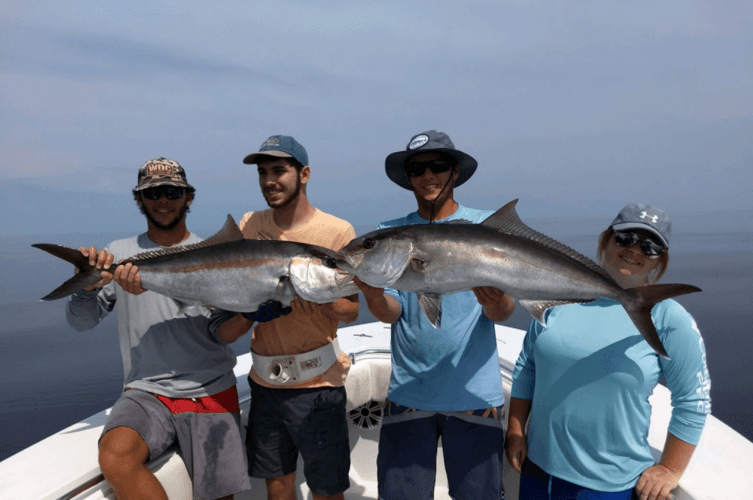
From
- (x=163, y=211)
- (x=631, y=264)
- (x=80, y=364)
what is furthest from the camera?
(x=80, y=364)

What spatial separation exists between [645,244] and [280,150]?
2.51 metres

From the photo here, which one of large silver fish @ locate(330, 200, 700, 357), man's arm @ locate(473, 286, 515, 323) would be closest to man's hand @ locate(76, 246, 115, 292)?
large silver fish @ locate(330, 200, 700, 357)

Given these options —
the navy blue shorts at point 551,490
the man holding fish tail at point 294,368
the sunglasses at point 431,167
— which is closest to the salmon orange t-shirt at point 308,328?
the man holding fish tail at point 294,368

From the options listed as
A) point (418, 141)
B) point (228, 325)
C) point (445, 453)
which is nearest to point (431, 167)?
point (418, 141)

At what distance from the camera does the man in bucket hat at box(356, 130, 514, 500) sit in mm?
2756

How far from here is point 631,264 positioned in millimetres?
2365

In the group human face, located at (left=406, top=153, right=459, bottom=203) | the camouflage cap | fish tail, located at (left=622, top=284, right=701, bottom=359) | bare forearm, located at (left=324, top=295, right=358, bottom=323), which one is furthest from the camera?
the camouflage cap

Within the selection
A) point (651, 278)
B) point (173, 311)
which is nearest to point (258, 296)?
point (173, 311)

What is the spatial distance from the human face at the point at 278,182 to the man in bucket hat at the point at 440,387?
36.5 inches

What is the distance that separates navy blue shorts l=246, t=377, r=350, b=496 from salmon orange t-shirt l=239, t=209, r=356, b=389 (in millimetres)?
96

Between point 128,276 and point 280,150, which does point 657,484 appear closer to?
point 280,150

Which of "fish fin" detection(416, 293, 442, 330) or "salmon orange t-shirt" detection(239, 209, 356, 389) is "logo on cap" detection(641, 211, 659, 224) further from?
"salmon orange t-shirt" detection(239, 209, 356, 389)

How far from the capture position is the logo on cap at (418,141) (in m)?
2.90

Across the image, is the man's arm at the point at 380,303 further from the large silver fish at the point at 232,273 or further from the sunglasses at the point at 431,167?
the sunglasses at the point at 431,167
